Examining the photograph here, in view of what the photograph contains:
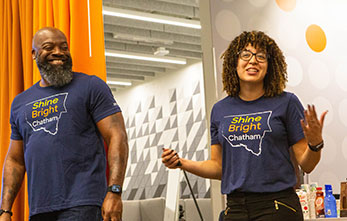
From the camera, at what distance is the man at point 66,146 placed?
7.28ft

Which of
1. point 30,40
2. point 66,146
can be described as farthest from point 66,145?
point 30,40

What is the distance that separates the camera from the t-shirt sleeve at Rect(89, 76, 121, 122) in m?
2.37

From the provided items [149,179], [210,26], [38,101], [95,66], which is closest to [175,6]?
[149,179]

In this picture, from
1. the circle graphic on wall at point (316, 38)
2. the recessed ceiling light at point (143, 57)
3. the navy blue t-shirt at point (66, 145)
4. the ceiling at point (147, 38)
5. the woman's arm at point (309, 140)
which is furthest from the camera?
the recessed ceiling light at point (143, 57)

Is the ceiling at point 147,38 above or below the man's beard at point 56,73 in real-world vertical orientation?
above

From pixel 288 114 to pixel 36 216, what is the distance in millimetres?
1120

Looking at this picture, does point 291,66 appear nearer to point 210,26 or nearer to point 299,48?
point 299,48

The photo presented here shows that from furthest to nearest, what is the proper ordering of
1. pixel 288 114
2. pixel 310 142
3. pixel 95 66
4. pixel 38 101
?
1. pixel 95 66
2. pixel 38 101
3. pixel 288 114
4. pixel 310 142

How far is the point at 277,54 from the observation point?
232cm

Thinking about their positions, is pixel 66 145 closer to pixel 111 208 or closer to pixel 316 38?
pixel 111 208

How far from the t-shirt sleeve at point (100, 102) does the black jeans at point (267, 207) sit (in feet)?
2.19

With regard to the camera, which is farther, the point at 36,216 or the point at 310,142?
the point at 36,216

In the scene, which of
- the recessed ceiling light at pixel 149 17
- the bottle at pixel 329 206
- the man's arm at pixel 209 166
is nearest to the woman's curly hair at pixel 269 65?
the man's arm at pixel 209 166

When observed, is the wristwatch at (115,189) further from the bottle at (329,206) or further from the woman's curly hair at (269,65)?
the bottle at (329,206)
